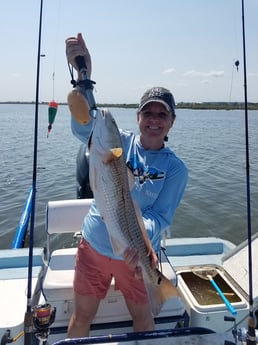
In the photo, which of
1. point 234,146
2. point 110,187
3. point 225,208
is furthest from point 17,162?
point 110,187

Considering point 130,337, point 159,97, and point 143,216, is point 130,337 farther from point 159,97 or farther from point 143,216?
point 159,97

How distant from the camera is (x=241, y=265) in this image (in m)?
4.09

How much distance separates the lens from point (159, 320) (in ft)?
10.6

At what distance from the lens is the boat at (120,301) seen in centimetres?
230

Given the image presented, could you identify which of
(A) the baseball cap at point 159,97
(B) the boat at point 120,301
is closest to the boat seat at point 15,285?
(B) the boat at point 120,301

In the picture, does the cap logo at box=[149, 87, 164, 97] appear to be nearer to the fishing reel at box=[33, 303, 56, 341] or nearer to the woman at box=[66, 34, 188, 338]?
the woman at box=[66, 34, 188, 338]

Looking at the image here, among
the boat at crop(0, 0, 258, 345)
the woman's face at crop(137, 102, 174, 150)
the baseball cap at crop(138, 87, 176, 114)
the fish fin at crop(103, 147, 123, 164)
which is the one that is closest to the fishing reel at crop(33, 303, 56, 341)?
the boat at crop(0, 0, 258, 345)

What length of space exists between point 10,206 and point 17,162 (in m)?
6.54

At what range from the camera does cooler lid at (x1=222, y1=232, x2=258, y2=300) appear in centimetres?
383

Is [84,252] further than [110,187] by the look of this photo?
Yes

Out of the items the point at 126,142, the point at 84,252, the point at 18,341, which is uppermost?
the point at 126,142

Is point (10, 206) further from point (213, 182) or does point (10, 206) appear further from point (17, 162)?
point (213, 182)

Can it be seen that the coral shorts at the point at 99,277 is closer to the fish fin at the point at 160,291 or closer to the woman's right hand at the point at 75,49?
the fish fin at the point at 160,291

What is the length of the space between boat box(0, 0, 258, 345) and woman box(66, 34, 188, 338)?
23 centimetres
